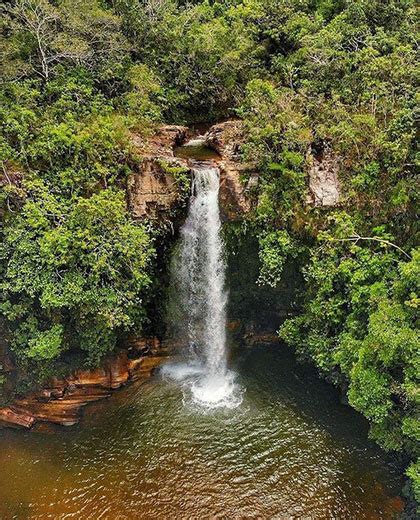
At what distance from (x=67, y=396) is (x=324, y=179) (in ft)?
32.6

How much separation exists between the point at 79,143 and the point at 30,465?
8.64 metres

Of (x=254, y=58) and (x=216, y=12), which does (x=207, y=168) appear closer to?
(x=254, y=58)

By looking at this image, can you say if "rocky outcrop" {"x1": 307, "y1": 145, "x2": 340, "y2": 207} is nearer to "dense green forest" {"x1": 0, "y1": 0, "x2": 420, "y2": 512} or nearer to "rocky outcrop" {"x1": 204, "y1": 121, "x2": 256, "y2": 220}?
"dense green forest" {"x1": 0, "y1": 0, "x2": 420, "y2": 512}

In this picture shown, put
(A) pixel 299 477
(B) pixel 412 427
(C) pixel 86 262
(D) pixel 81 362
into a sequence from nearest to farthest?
1. (B) pixel 412 427
2. (A) pixel 299 477
3. (C) pixel 86 262
4. (D) pixel 81 362

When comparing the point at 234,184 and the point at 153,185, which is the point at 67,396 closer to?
the point at 153,185

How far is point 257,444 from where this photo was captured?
33.8 ft

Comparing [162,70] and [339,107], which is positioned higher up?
[162,70]

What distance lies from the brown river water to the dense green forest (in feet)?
4.15

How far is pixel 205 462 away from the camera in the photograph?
991 centimetres

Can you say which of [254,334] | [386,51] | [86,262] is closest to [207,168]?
[86,262]

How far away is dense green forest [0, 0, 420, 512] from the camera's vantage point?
31.0 ft

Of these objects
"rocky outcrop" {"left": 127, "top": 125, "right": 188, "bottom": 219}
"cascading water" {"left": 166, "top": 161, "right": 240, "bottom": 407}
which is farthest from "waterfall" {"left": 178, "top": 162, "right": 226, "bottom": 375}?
"rocky outcrop" {"left": 127, "top": 125, "right": 188, "bottom": 219}

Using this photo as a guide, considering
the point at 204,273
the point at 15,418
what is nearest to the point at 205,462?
Result: the point at 204,273

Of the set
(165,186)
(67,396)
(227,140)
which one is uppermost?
(227,140)
